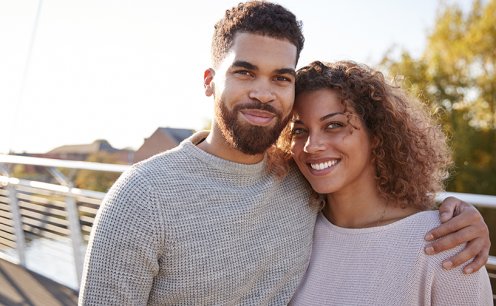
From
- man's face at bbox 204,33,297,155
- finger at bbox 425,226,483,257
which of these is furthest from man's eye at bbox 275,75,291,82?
finger at bbox 425,226,483,257

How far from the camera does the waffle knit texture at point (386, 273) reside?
1.77 meters

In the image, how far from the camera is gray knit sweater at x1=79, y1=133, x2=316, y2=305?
5.53 ft

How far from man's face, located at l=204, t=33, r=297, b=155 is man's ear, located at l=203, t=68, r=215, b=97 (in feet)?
0.46

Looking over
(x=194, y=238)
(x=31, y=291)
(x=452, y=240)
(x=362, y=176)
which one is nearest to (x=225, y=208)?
(x=194, y=238)

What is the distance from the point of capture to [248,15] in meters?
2.05

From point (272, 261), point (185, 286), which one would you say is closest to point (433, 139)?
point (272, 261)

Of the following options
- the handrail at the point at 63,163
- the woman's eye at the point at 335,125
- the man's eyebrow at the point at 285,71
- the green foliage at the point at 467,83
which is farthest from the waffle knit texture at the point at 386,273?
the green foliage at the point at 467,83

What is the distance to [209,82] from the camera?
2215mm

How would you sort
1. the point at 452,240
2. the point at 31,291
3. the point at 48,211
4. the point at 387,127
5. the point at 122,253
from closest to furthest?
the point at 122,253 → the point at 452,240 → the point at 387,127 → the point at 31,291 → the point at 48,211

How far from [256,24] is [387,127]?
654 mm

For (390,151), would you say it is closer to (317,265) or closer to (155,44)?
(317,265)

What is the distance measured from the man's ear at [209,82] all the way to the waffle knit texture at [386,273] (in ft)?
2.45

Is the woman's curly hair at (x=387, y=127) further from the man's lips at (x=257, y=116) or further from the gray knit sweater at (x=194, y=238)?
the gray knit sweater at (x=194, y=238)

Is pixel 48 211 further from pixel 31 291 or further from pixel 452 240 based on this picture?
pixel 452 240
